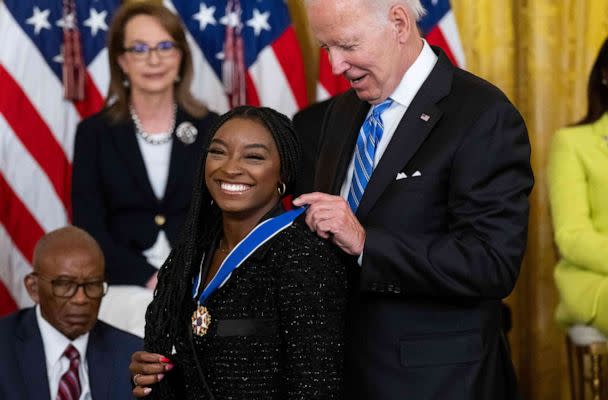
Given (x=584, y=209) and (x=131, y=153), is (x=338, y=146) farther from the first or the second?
(x=131, y=153)

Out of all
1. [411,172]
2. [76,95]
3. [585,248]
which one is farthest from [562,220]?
[76,95]

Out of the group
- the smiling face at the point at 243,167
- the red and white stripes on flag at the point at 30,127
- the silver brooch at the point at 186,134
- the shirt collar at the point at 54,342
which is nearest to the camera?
the smiling face at the point at 243,167

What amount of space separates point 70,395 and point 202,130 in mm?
1709

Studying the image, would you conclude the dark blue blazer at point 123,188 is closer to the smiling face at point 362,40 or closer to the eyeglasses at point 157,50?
the eyeglasses at point 157,50

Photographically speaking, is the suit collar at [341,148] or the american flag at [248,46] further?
the american flag at [248,46]

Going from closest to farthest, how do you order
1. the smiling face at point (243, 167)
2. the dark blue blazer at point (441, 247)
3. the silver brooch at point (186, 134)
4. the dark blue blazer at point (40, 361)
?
the smiling face at point (243, 167) → the dark blue blazer at point (441, 247) → the dark blue blazer at point (40, 361) → the silver brooch at point (186, 134)

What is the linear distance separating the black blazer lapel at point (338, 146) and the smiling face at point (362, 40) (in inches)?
7.7

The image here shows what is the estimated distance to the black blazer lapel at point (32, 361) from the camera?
369cm

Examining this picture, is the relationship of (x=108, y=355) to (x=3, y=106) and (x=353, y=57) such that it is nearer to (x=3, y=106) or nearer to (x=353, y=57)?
(x=353, y=57)

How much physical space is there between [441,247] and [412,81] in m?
0.50

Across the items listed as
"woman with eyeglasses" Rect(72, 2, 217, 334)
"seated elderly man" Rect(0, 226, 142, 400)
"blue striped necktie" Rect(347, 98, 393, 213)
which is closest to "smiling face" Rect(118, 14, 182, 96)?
"woman with eyeglasses" Rect(72, 2, 217, 334)

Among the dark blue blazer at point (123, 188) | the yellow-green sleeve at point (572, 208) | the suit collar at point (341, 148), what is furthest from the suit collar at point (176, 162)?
the suit collar at point (341, 148)

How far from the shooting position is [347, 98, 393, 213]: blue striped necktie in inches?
120

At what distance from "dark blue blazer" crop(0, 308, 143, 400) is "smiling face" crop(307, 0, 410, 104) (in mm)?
1315
